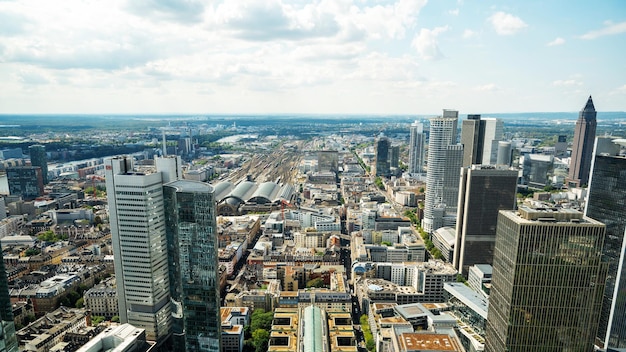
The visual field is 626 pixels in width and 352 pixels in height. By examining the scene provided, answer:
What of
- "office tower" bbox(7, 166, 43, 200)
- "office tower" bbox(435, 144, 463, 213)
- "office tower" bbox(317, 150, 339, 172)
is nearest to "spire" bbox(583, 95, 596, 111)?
"office tower" bbox(435, 144, 463, 213)

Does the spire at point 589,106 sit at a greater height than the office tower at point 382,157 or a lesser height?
greater

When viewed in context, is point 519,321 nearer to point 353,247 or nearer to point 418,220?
point 353,247

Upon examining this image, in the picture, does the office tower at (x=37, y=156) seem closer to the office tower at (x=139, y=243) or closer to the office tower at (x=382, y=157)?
the office tower at (x=139, y=243)

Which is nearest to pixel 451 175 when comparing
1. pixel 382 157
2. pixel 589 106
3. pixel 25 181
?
pixel 382 157

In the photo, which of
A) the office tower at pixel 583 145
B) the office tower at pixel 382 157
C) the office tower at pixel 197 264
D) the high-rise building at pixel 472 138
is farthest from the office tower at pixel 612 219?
the office tower at pixel 382 157

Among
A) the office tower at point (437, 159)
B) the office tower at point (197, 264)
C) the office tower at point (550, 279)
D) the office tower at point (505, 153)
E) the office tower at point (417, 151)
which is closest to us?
the office tower at point (550, 279)

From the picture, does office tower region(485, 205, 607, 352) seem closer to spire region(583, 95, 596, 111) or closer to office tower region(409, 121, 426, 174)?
spire region(583, 95, 596, 111)

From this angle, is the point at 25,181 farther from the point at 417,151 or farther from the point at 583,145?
the point at 583,145

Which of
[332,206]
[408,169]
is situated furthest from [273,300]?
[408,169]
